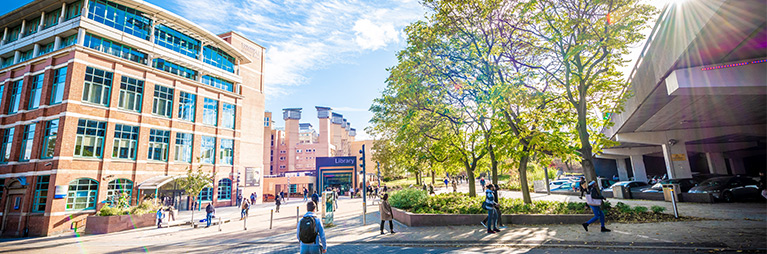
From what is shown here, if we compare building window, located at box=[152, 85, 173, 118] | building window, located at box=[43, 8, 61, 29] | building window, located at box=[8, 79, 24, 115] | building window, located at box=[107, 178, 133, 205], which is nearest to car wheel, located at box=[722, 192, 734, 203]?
building window, located at box=[107, 178, 133, 205]

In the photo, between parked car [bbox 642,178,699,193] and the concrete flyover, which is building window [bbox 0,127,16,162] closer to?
the concrete flyover

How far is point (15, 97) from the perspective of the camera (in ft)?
82.2

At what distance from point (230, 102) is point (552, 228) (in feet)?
113

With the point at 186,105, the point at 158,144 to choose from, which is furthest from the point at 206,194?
the point at 186,105

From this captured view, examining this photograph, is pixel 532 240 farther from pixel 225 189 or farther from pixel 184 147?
pixel 225 189

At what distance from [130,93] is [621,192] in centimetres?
3689

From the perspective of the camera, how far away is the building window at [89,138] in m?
22.8

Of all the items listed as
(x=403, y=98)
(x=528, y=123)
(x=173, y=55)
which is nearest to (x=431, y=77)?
(x=403, y=98)

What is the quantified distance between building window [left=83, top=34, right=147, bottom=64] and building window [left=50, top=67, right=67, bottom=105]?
252cm

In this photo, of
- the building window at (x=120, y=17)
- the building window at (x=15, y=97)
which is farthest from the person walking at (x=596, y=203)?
the building window at (x=15, y=97)

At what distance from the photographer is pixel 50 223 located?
66.6ft

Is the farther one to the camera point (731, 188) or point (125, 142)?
point (125, 142)

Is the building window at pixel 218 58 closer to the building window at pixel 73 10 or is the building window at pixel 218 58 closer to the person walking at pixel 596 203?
the building window at pixel 73 10

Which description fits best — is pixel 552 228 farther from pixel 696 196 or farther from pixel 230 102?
pixel 230 102
